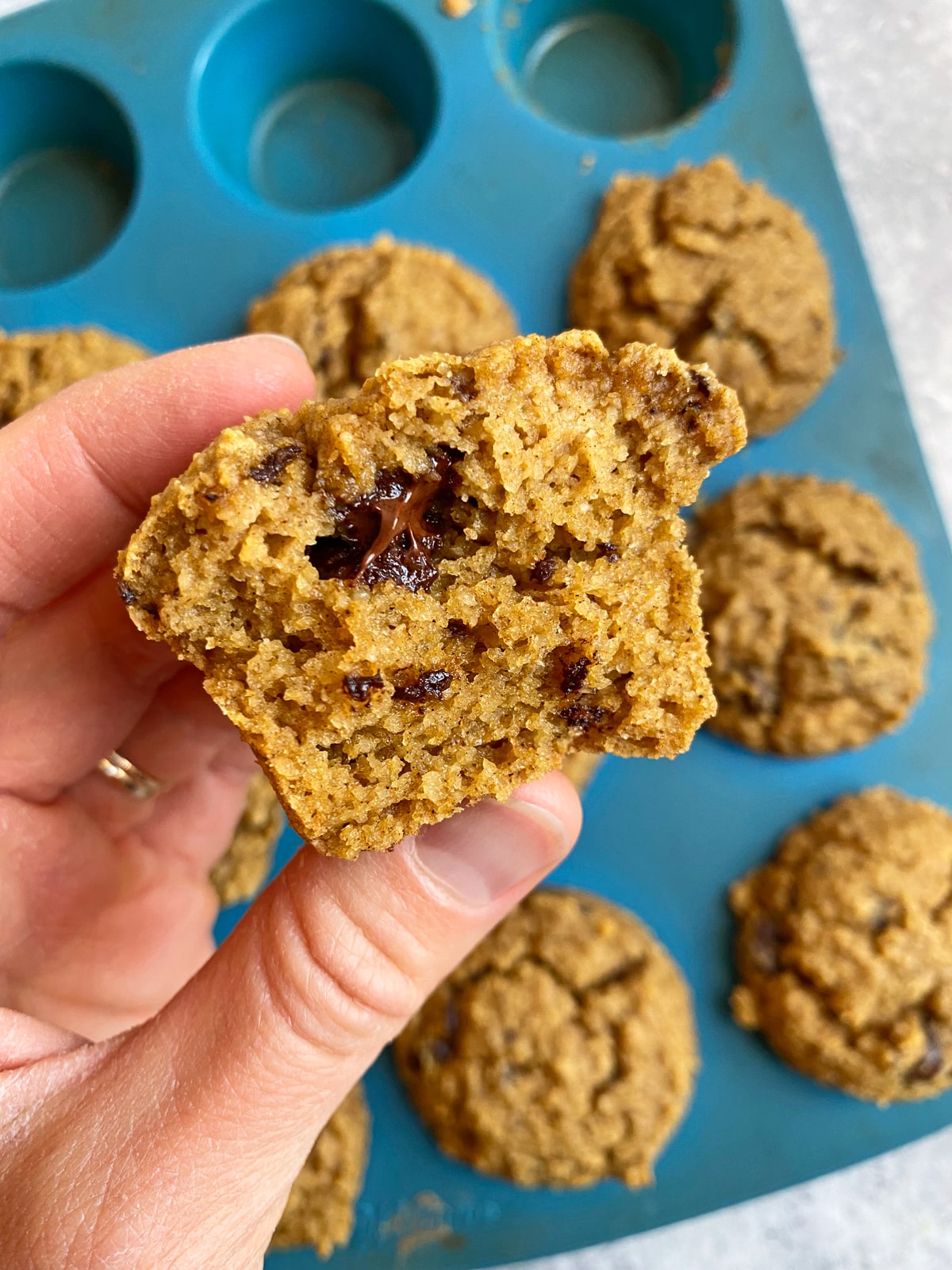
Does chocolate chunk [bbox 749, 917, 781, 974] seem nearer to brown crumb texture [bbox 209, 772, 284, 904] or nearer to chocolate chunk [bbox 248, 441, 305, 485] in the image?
brown crumb texture [bbox 209, 772, 284, 904]

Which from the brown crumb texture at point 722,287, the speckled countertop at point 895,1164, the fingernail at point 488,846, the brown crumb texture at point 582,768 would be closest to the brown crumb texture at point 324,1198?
the speckled countertop at point 895,1164

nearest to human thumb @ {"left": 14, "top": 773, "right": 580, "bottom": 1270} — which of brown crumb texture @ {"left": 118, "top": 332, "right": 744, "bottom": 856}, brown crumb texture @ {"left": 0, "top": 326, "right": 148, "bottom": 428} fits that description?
brown crumb texture @ {"left": 118, "top": 332, "right": 744, "bottom": 856}

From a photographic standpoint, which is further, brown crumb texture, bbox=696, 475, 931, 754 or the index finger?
brown crumb texture, bbox=696, 475, 931, 754

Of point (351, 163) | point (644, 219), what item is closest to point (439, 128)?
point (351, 163)

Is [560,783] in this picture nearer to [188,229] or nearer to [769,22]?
[188,229]

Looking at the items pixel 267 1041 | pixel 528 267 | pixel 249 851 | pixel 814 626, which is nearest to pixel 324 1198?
pixel 249 851

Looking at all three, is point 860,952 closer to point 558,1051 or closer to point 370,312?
point 558,1051
